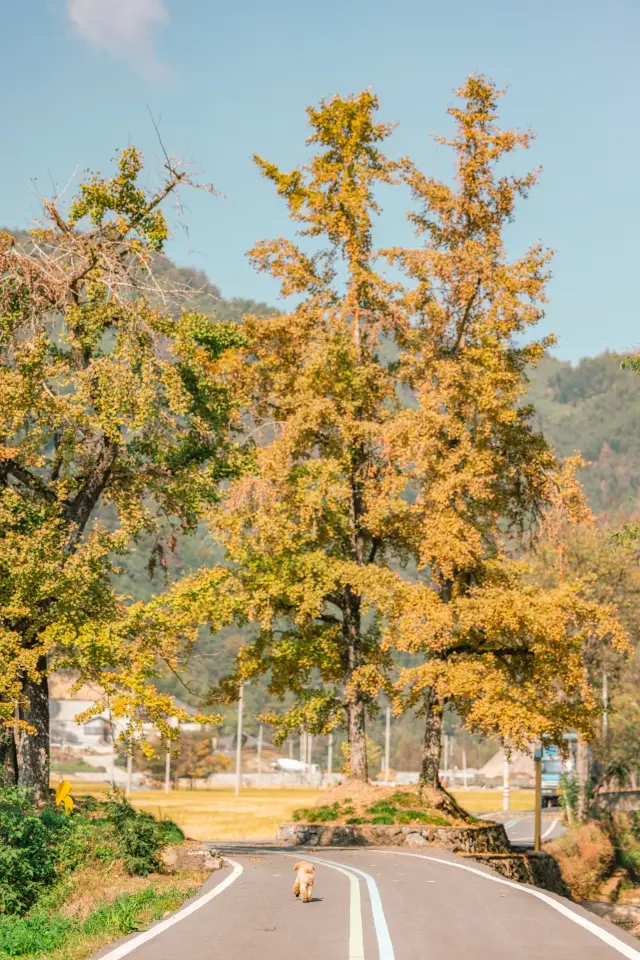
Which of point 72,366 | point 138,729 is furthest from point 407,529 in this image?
point 138,729

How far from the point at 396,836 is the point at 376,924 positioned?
15446mm

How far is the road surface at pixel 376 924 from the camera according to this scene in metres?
9.53

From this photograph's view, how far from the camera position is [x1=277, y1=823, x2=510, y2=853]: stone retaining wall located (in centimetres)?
2611

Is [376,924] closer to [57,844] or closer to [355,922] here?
[355,922]

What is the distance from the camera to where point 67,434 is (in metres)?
23.4

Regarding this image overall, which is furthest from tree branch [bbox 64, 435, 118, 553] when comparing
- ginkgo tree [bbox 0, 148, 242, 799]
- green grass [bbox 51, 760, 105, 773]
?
green grass [bbox 51, 760, 105, 773]

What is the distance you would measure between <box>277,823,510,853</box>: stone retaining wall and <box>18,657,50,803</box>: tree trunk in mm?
7257

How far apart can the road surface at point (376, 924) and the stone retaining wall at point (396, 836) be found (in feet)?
29.3

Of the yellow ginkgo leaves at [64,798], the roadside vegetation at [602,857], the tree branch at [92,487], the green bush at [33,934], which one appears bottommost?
the roadside vegetation at [602,857]

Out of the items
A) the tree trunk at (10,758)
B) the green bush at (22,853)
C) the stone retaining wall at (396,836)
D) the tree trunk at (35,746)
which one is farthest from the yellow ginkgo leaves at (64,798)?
the stone retaining wall at (396,836)

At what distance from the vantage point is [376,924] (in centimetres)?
1134

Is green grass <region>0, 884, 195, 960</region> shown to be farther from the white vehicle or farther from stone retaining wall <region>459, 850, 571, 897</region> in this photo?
the white vehicle

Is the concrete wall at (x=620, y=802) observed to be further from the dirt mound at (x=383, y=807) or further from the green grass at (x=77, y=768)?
the green grass at (x=77, y=768)

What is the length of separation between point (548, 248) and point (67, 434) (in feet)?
48.7
